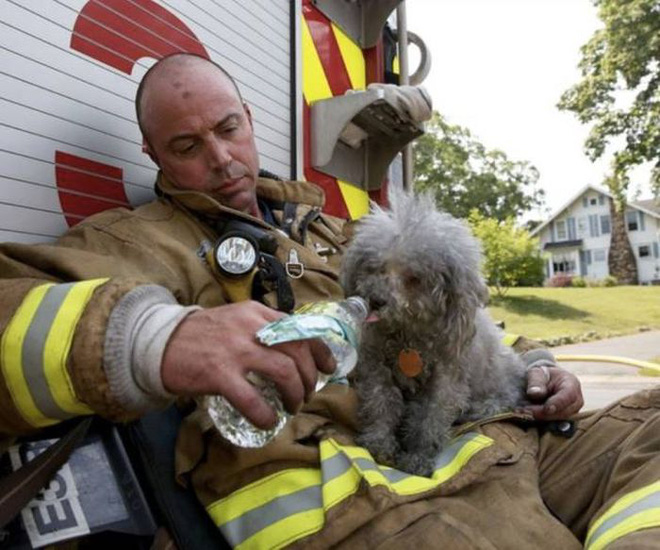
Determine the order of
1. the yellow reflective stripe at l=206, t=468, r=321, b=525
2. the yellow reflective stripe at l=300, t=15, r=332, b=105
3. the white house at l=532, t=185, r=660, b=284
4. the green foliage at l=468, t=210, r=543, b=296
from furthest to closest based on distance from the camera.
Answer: the white house at l=532, t=185, r=660, b=284 → the green foliage at l=468, t=210, r=543, b=296 → the yellow reflective stripe at l=300, t=15, r=332, b=105 → the yellow reflective stripe at l=206, t=468, r=321, b=525

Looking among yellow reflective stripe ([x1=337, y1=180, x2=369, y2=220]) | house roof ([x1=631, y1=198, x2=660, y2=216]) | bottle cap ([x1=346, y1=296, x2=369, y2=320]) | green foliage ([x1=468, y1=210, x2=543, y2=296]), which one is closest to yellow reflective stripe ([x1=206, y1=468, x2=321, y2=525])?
bottle cap ([x1=346, y1=296, x2=369, y2=320])

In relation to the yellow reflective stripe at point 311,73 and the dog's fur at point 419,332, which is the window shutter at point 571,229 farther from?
the dog's fur at point 419,332

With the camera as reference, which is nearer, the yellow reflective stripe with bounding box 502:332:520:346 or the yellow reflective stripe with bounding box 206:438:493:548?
the yellow reflective stripe with bounding box 206:438:493:548

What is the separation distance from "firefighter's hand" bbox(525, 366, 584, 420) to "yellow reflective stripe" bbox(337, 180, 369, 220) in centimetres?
141

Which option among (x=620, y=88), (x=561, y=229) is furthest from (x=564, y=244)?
(x=620, y=88)

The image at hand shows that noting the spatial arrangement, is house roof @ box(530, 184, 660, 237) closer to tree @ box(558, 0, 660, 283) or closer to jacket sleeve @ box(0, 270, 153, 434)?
tree @ box(558, 0, 660, 283)

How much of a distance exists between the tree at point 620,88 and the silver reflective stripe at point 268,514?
21.0 m

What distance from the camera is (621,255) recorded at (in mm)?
50531

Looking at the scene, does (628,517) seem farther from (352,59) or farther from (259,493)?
(352,59)

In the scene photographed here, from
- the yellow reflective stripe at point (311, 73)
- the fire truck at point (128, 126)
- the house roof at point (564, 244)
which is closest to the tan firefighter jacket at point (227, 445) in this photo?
the fire truck at point (128, 126)

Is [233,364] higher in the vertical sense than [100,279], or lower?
lower

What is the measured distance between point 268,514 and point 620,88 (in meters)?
22.4

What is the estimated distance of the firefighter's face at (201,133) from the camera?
84.4 inches

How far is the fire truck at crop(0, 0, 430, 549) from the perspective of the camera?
4.82ft
